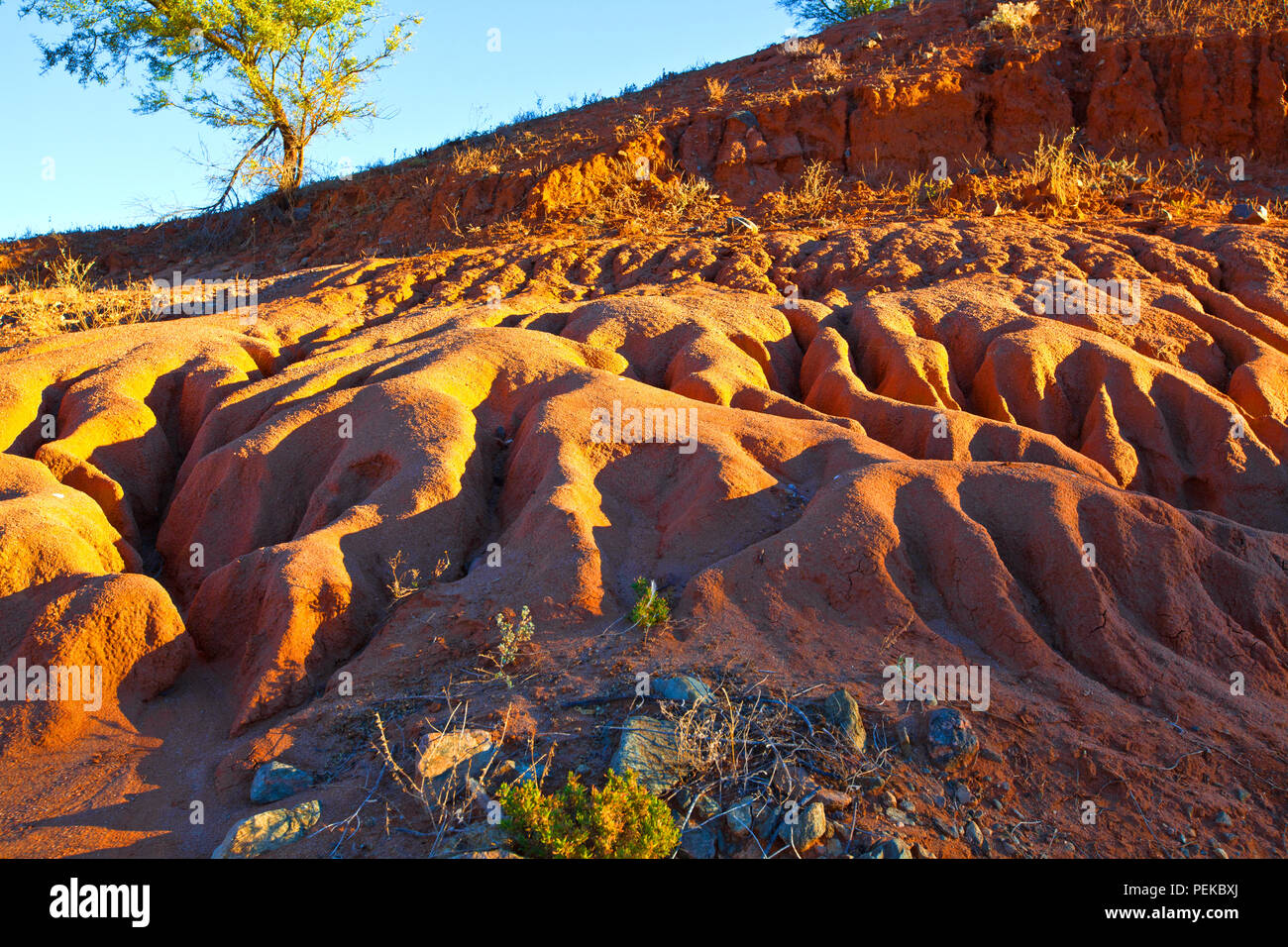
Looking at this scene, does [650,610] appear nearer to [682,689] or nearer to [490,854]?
[682,689]

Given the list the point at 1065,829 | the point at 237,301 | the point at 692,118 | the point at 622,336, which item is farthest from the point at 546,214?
the point at 1065,829

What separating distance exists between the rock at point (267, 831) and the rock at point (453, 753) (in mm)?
469

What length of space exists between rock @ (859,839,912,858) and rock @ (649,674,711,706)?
0.94 metres

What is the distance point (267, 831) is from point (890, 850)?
7.94ft

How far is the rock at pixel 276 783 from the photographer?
12.9 feet

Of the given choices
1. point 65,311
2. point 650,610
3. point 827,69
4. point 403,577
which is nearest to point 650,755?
point 650,610

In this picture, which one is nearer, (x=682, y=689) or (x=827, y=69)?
(x=682, y=689)

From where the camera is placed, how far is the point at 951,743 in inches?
153

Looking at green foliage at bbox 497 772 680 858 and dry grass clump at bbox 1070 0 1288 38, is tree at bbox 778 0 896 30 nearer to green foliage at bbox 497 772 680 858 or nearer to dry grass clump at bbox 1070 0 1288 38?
dry grass clump at bbox 1070 0 1288 38

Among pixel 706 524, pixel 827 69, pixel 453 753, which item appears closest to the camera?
pixel 453 753

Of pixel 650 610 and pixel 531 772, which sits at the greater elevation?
pixel 650 610

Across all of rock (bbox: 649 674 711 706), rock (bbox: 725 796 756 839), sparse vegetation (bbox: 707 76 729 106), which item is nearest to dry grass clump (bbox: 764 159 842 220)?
sparse vegetation (bbox: 707 76 729 106)

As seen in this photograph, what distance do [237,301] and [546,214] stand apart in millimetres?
4349

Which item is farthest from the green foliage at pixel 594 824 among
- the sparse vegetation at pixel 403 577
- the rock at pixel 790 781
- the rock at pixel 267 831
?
the sparse vegetation at pixel 403 577
